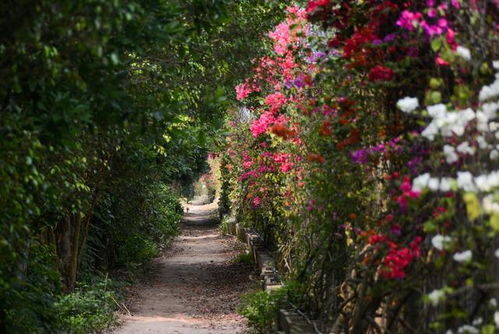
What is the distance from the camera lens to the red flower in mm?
5254

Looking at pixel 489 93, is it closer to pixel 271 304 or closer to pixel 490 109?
pixel 490 109

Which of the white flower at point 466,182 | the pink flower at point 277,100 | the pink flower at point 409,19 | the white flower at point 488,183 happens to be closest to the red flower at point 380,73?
the pink flower at point 409,19

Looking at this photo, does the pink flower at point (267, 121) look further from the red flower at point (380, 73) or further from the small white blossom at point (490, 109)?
the small white blossom at point (490, 109)

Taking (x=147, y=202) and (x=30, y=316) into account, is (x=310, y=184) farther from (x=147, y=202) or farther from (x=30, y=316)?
(x=147, y=202)

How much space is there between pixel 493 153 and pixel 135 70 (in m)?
7.09

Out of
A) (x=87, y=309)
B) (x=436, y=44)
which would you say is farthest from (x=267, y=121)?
(x=436, y=44)

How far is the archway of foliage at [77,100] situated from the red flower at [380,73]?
150cm

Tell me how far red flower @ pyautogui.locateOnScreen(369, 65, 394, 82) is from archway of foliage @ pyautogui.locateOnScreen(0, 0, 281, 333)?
1.50 meters

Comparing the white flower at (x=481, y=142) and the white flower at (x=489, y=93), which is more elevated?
the white flower at (x=489, y=93)

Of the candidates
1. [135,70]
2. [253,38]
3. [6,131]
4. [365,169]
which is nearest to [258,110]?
[253,38]

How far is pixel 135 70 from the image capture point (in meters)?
10.3

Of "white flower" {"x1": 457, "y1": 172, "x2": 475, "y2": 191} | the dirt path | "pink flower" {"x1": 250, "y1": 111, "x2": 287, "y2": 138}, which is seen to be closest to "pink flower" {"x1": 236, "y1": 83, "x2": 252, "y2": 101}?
"pink flower" {"x1": 250, "y1": 111, "x2": 287, "y2": 138}

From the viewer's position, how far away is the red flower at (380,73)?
5.25 metres

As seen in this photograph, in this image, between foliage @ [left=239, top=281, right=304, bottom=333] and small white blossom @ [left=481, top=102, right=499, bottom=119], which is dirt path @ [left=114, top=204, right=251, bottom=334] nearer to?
foliage @ [left=239, top=281, right=304, bottom=333]
